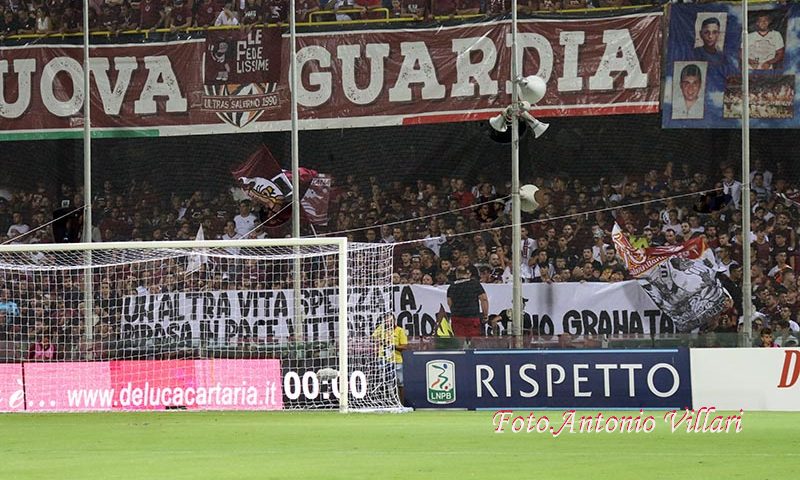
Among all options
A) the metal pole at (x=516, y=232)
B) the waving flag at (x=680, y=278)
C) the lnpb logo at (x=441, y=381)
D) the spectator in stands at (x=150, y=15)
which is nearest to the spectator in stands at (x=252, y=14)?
the spectator in stands at (x=150, y=15)

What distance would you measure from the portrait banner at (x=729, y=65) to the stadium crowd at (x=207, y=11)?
4.81 ft

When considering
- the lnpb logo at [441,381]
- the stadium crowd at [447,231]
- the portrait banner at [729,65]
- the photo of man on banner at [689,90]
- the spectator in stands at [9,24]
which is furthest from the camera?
the spectator in stands at [9,24]

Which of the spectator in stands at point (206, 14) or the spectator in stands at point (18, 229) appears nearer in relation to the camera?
the spectator in stands at point (206, 14)

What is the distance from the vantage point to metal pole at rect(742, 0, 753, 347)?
2516 cm

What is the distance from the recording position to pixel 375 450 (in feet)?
48.9

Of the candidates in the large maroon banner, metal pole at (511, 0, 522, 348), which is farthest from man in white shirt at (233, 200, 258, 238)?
metal pole at (511, 0, 522, 348)

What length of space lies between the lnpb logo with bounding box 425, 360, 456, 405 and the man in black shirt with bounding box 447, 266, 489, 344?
374 cm

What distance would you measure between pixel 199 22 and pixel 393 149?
4.83 m

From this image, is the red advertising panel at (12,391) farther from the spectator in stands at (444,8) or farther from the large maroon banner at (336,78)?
the spectator in stands at (444,8)

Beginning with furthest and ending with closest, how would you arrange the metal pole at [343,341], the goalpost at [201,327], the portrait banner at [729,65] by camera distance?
the portrait banner at [729,65], the goalpost at [201,327], the metal pole at [343,341]

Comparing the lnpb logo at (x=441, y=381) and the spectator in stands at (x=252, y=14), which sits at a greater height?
the spectator in stands at (x=252, y=14)

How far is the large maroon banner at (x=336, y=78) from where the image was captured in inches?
1123

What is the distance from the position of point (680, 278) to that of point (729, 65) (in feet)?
15.2

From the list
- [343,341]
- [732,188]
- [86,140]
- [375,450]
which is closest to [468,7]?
[732,188]
